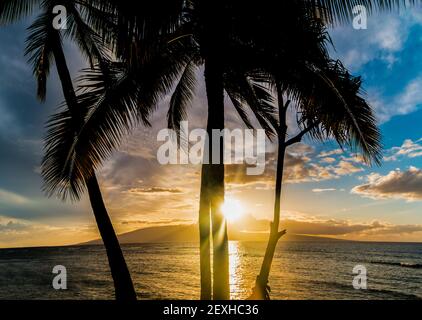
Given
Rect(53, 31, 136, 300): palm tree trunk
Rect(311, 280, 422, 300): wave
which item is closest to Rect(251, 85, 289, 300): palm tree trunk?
Rect(53, 31, 136, 300): palm tree trunk

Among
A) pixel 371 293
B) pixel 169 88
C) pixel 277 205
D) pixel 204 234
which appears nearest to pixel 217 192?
pixel 204 234

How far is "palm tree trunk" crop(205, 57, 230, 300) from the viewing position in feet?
16.0

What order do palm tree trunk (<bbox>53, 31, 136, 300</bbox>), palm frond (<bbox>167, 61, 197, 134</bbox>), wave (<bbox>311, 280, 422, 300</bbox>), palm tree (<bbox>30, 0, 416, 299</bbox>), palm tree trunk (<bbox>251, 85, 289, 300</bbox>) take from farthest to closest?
wave (<bbox>311, 280, 422, 300</bbox>) → palm frond (<bbox>167, 61, 197, 134</bbox>) → palm tree trunk (<bbox>53, 31, 136, 300</bbox>) → palm tree trunk (<bbox>251, 85, 289, 300</bbox>) → palm tree (<bbox>30, 0, 416, 299</bbox>)

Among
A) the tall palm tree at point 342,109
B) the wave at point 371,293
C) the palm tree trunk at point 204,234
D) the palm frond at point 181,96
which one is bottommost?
the wave at point 371,293

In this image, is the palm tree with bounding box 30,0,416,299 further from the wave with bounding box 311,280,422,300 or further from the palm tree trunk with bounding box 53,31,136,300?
the wave with bounding box 311,280,422,300

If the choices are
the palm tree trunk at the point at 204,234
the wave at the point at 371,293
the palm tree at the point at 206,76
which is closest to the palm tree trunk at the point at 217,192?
the palm tree at the point at 206,76

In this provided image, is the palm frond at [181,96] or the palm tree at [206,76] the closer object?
the palm tree at [206,76]

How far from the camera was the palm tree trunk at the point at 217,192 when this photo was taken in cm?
489

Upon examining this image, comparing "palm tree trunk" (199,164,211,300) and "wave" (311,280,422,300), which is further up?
"palm tree trunk" (199,164,211,300)

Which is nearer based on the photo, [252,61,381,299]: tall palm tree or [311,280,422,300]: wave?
[252,61,381,299]: tall palm tree

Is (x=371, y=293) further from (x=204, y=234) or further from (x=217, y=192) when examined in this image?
(x=217, y=192)

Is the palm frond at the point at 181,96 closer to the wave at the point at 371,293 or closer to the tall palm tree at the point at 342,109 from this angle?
the tall palm tree at the point at 342,109
